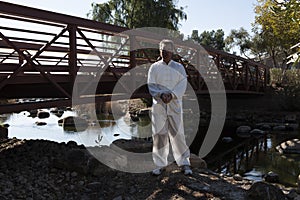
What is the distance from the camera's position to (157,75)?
191 inches

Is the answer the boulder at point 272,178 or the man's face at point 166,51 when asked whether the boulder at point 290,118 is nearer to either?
the boulder at point 272,178

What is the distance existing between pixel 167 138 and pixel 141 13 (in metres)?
21.9

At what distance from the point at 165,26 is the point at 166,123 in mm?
22166

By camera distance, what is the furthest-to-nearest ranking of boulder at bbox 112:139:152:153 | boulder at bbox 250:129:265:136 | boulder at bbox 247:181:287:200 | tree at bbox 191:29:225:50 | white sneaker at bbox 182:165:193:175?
1. tree at bbox 191:29:225:50
2. boulder at bbox 250:129:265:136
3. boulder at bbox 112:139:152:153
4. white sneaker at bbox 182:165:193:175
5. boulder at bbox 247:181:287:200

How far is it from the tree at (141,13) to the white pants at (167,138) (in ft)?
68.1

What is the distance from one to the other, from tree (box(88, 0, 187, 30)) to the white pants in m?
20.8

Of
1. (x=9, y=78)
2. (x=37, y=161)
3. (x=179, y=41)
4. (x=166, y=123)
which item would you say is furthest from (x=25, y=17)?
(x=179, y=41)

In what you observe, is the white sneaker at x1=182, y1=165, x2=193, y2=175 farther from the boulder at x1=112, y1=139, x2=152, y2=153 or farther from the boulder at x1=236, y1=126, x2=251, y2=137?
the boulder at x1=236, y1=126, x2=251, y2=137

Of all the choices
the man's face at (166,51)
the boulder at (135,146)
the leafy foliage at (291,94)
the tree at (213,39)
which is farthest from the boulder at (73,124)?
the tree at (213,39)

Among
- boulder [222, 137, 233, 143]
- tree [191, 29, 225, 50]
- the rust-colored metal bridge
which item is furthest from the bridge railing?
tree [191, 29, 225, 50]

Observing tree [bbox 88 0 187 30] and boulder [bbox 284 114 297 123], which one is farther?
tree [bbox 88 0 187 30]

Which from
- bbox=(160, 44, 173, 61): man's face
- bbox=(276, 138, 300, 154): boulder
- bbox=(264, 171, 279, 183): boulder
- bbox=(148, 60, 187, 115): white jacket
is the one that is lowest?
bbox=(264, 171, 279, 183): boulder

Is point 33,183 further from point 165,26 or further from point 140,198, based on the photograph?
point 165,26

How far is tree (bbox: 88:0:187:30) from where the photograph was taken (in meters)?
25.4
